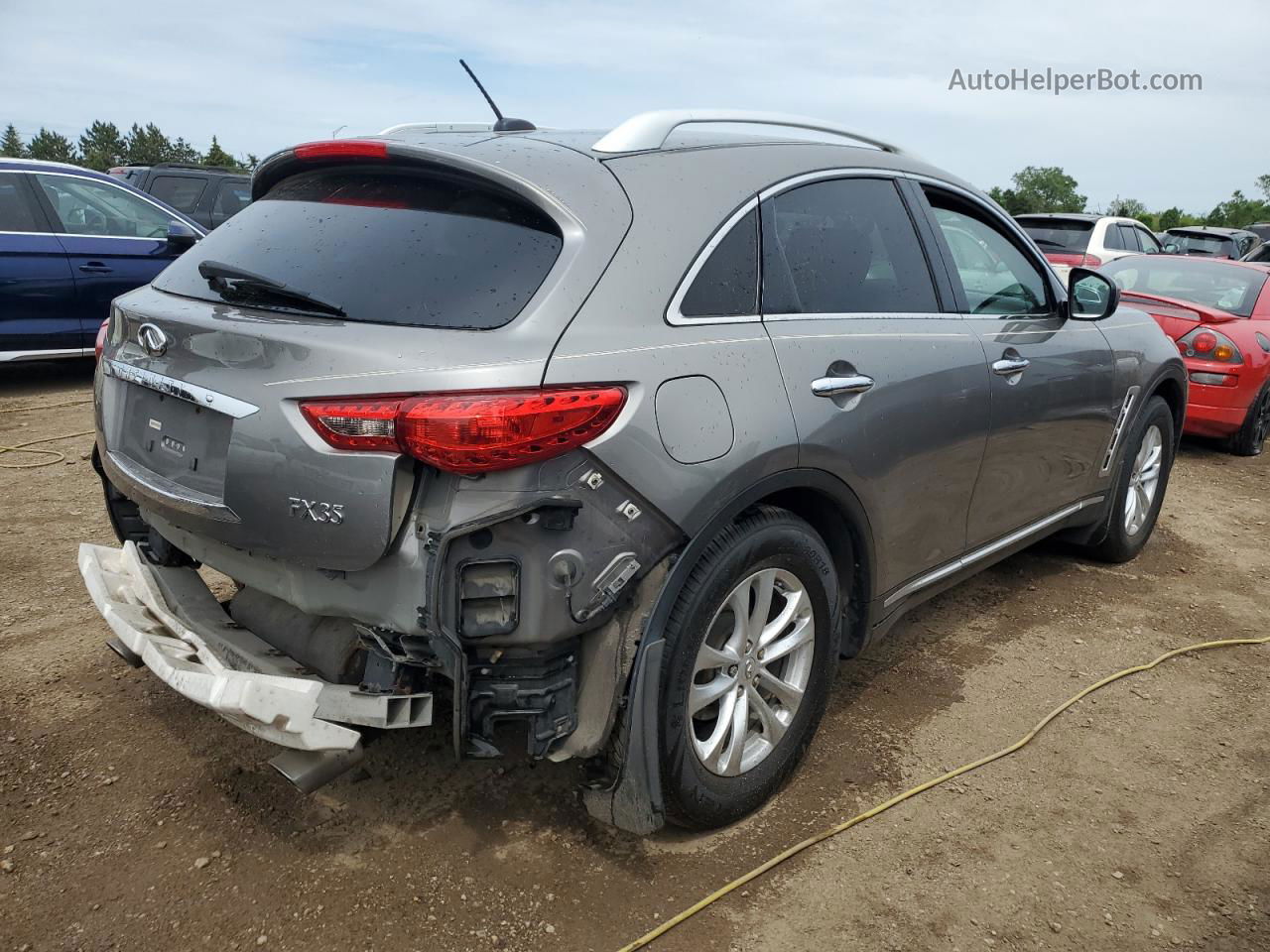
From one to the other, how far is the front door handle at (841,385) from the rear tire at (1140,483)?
2294 mm

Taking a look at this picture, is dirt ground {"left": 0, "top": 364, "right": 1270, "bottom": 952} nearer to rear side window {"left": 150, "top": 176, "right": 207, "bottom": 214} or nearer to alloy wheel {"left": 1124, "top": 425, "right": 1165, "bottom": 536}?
alloy wheel {"left": 1124, "top": 425, "right": 1165, "bottom": 536}

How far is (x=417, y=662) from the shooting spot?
7.30 ft

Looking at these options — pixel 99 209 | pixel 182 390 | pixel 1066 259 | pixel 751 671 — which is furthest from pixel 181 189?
pixel 751 671

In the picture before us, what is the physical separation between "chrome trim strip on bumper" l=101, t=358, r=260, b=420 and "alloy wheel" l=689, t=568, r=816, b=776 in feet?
3.87

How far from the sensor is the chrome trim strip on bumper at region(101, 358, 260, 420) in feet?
7.23

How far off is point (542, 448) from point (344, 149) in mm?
1093

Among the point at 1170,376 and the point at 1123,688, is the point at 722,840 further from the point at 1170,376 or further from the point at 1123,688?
the point at 1170,376

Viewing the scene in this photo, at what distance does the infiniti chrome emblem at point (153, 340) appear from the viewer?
2.47 meters

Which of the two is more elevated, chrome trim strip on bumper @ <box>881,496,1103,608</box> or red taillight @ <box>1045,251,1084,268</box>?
red taillight @ <box>1045,251,1084,268</box>

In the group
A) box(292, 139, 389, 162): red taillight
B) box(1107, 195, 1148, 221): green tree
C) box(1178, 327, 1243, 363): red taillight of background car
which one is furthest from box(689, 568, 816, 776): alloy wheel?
box(1107, 195, 1148, 221): green tree

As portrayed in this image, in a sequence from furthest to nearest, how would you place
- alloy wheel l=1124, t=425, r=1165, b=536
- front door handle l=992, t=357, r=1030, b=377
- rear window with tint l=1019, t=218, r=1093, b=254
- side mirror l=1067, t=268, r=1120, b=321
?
rear window with tint l=1019, t=218, r=1093, b=254
alloy wheel l=1124, t=425, r=1165, b=536
side mirror l=1067, t=268, r=1120, b=321
front door handle l=992, t=357, r=1030, b=377

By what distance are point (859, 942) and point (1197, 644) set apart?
2.47m

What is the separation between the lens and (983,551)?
3.67 m

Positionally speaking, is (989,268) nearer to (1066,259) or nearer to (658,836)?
(658,836)
